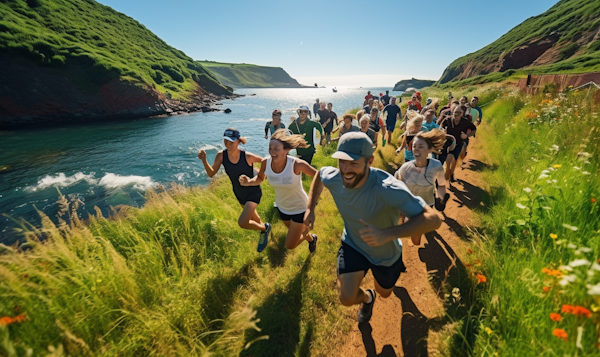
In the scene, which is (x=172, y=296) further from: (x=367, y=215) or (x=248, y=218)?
(x=367, y=215)

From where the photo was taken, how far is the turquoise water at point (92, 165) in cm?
1125

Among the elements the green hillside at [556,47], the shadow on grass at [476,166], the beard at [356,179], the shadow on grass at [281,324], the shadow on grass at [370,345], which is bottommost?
the shadow on grass at [370,345]

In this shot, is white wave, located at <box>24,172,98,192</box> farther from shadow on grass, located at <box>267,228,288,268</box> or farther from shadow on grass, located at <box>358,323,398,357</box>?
shadow on grass, located at <box>358,323,398,357</box>

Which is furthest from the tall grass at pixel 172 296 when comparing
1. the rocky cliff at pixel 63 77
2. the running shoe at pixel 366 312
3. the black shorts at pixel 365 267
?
the rocky cliff at pixel 63 77

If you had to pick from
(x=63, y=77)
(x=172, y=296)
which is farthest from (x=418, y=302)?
(x=63, y=77)

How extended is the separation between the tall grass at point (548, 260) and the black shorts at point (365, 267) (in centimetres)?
93

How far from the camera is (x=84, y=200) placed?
1142 centimetres

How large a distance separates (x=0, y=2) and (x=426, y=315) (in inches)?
3322

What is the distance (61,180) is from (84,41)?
6231cm

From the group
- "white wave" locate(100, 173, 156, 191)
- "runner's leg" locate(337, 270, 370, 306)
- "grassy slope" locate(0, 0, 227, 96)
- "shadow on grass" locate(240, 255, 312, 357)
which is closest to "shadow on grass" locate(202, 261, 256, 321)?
"shadow on grass" locate(240, 255, 312, 357)

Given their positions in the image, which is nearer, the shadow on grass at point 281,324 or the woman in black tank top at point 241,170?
the shadow on grass at point 281,324

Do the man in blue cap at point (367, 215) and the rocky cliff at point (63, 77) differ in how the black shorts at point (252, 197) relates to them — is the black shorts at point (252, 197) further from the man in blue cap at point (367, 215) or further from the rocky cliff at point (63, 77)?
the rocky cliff at point (63, 77)

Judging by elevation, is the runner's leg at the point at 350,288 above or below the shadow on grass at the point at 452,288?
above

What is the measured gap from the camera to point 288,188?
4137 mm
